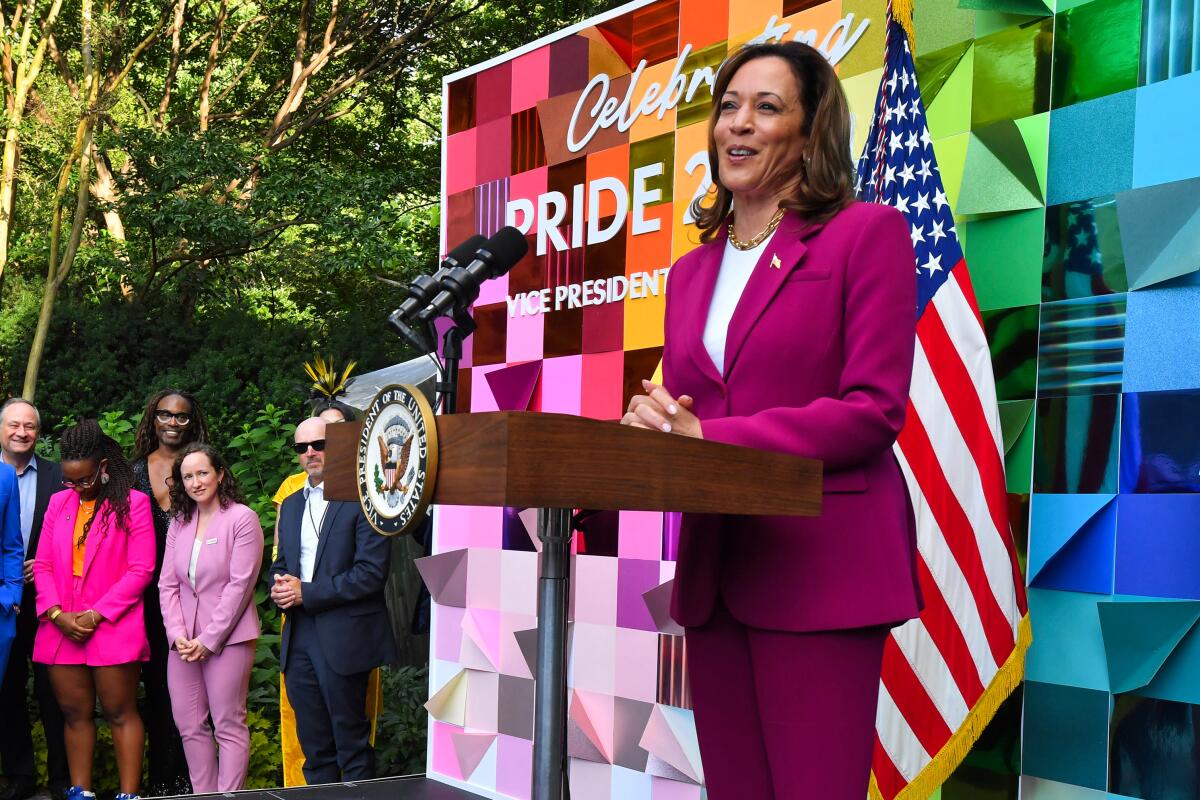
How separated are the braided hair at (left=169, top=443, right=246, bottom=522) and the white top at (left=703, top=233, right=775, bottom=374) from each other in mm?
3964

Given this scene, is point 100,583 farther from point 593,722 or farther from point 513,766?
point 593,722

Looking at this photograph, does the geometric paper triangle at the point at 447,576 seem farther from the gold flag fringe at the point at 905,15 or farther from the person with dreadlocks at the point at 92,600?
the gold flag fringe at the point at 905,15

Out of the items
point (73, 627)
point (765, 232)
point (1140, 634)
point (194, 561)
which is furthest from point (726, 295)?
point (73, 627)

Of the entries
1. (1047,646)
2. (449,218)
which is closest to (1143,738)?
(1047,646)

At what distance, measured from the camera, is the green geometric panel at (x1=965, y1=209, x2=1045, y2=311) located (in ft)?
10.5

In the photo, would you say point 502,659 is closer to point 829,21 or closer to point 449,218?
point 449,218

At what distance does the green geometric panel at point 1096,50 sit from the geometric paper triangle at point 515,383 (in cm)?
216

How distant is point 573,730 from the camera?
4.32 metres

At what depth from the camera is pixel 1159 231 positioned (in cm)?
288

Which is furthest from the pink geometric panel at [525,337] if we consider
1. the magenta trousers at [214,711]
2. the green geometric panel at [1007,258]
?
the green geometric panel at [1007,258]

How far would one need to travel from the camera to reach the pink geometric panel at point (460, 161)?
509 cm

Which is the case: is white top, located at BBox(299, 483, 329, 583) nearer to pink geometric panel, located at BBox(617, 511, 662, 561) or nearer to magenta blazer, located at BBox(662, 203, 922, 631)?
pink geometric panel, located at BBox(617, 511, 662, 561)

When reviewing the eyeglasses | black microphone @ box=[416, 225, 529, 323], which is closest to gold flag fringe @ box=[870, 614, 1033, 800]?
black microphone @ box=[416, 225, 529, 323]

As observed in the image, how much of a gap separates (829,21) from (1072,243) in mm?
1010
